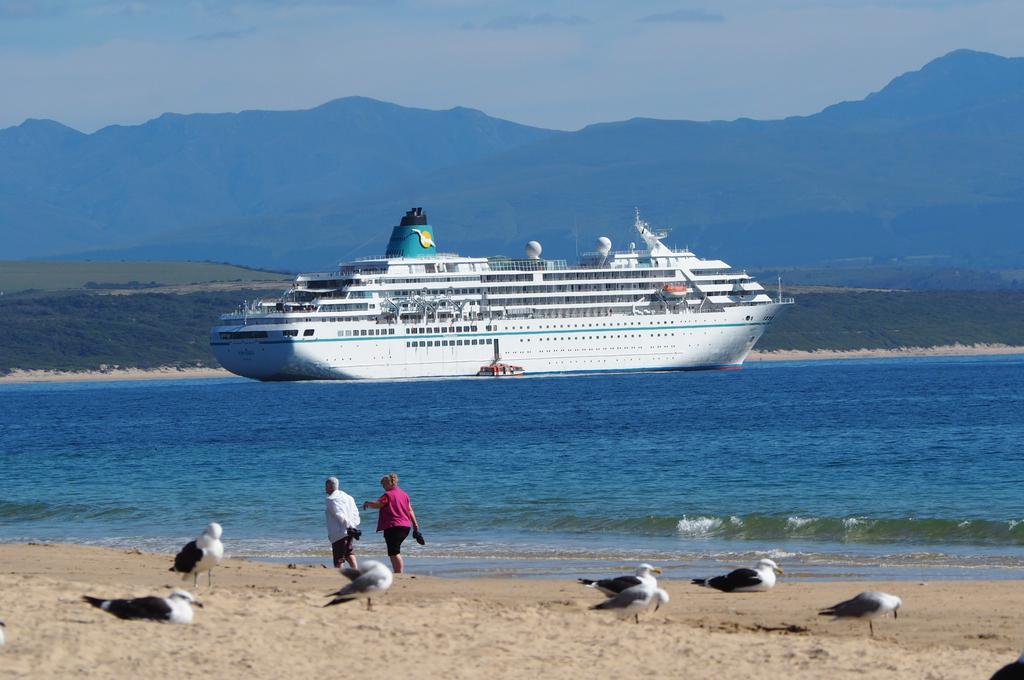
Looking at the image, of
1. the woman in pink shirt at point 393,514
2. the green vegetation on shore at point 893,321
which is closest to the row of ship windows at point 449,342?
the green vegetation on shore at point 893,321

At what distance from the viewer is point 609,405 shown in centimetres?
6025

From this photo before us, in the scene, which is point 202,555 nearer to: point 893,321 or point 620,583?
point 620,583

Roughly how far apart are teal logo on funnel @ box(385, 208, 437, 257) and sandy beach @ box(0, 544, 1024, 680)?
265ft

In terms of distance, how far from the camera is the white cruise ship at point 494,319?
8725cm

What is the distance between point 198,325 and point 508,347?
56210 mm

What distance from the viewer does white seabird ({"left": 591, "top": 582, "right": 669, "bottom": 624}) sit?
13.4 meters

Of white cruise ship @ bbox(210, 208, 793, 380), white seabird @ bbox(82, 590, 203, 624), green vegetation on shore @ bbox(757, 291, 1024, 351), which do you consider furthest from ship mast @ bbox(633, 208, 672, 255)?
white seabird @ bbox(82, 590, 203, 624)

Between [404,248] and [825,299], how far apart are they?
7905cm

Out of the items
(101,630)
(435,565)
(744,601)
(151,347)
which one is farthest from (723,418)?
(151,347)

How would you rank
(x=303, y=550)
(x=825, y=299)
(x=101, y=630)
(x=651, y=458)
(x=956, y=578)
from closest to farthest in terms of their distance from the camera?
(x=101, y=630)
(x=956, y=578)
(x=303, y=550)
(x=651, y=458)
(x=825, y=299)

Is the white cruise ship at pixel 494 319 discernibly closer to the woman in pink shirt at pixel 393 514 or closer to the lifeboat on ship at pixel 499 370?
the lifeboat on ship at pixel 499 370

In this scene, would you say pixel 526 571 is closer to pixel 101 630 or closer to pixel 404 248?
pixel 101 630

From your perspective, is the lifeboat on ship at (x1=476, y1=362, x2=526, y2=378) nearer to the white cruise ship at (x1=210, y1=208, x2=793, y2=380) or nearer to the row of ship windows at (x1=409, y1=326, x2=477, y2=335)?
the white cruise ship at (x1=210, y1=208, x2=793, y2=380)

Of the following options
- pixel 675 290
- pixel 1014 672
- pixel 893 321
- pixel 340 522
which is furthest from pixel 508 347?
pixel 1014 672
